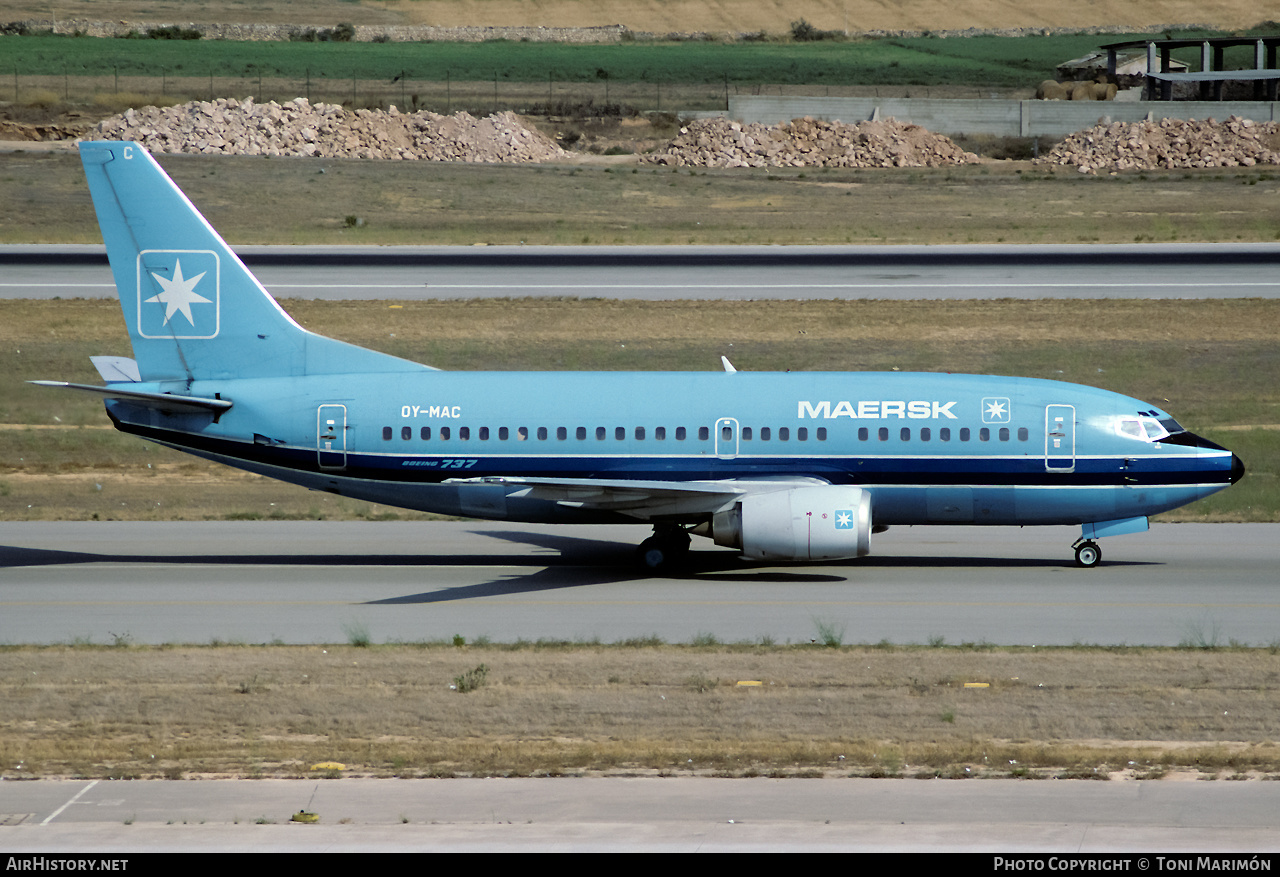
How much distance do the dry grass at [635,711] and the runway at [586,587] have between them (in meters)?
1.68

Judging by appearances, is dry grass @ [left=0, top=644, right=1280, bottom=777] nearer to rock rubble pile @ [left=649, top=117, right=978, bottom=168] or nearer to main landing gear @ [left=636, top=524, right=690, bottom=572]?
main landing gear @ [left=636, top=524, right=690, bottom=572]

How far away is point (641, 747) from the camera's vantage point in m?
16.3

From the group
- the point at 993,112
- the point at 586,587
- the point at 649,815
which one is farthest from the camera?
the point at 993,112

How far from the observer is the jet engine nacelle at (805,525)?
26141mm

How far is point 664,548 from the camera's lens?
28.6 metres

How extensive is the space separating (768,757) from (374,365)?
1587 centimetres

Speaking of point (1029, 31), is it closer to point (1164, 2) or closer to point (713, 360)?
point (1164, 2)

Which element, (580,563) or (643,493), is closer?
(643,493)

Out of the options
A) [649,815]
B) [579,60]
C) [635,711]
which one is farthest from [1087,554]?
[579,60]

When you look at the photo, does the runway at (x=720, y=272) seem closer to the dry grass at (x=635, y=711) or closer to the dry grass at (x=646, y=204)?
the dry grass at (x=646, y=204)

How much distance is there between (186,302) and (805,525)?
1334cm

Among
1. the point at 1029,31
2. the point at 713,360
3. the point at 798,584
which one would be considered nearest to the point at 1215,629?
the point at 798,584

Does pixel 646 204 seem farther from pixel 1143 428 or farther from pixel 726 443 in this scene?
pixel 1143 428

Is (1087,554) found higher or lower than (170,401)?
lower
